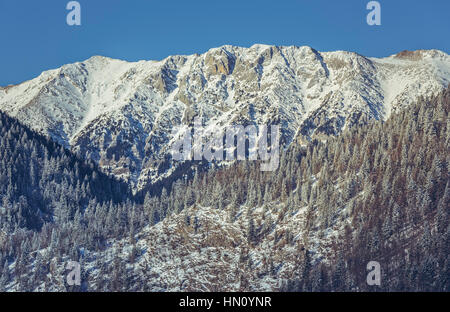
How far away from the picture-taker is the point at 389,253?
639 ft

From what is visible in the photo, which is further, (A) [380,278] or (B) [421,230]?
(B) [421,230]

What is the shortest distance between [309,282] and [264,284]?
14707 mm
